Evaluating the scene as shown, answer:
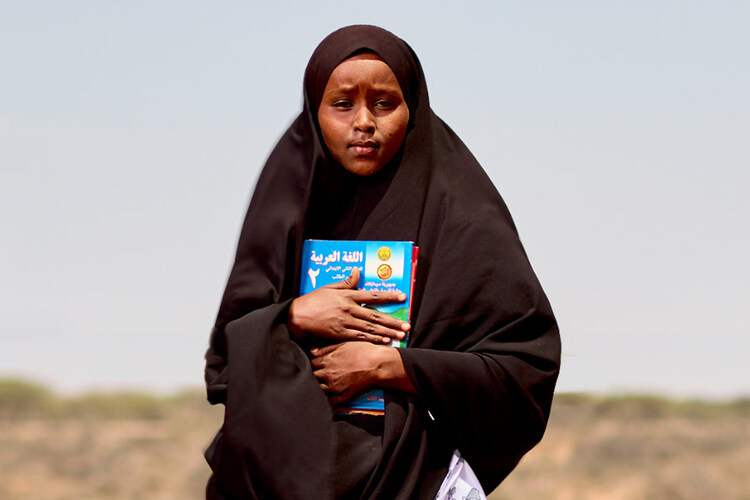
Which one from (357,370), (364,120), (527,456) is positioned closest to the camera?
(357,370)

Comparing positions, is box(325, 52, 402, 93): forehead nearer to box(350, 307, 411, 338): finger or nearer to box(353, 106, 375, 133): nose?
box(353, 106, 375, 133): nose

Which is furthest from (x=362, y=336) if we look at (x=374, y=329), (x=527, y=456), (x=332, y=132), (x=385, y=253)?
(x=527, y=456)

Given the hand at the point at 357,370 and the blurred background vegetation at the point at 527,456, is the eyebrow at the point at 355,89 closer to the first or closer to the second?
the hand at the point at 357,370

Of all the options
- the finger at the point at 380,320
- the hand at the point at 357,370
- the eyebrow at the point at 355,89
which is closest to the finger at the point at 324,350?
the hand at the point at 357,370

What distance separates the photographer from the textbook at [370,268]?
12.7ft

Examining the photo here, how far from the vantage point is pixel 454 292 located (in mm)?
3893

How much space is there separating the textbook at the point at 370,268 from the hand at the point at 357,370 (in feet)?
0.22

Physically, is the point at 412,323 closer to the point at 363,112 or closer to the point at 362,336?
the point at 362,336

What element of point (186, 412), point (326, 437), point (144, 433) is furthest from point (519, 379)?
point (186, 412)

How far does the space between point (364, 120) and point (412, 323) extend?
0.64 m

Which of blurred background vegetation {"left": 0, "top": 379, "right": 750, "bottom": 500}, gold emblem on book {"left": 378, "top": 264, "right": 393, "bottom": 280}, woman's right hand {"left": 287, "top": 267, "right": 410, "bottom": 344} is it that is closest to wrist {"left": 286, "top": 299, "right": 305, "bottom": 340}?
woman's right hand {"left": 287, "top": 267, "right": 410, "bottom": 344}

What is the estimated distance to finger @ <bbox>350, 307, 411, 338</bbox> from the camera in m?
3.83

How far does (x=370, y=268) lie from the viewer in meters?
3.92

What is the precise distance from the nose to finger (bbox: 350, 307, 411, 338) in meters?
0.55
